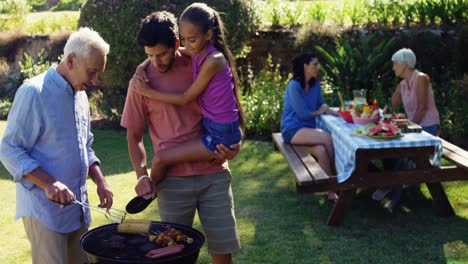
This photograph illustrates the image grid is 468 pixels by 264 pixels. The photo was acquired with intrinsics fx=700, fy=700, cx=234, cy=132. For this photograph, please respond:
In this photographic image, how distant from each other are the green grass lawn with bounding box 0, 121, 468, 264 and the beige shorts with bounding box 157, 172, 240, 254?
153 cm

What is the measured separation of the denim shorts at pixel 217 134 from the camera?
3.69m

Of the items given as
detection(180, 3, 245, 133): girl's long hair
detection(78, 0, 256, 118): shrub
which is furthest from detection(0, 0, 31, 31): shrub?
detection(180, 3, 245, 133): girl's long hair

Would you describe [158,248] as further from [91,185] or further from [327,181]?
[91,185]

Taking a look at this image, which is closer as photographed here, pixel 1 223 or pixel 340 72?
pixel 1 223

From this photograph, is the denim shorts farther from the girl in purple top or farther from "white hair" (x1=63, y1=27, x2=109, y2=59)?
"white hair" (x1=63, y1=27, x2=109, y2=59)

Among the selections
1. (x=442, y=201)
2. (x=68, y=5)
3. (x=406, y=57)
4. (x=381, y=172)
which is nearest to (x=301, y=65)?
(x=406, y=57)

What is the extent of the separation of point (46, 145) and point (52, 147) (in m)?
0.03

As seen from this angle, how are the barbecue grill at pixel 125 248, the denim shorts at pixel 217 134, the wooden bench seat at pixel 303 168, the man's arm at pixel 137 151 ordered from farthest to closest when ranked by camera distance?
the wooden bench seat at pixel 303 168 → the man's arm at pixel 137 151 → the denim shorts at pixel 217 134 → the barbecue grill at pixel 125 248

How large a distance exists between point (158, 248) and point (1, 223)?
145 inches

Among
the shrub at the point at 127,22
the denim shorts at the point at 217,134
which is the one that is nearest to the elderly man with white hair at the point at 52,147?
the denim shorts at the point at 217,134

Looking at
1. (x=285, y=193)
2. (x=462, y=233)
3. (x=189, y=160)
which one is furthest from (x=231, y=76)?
(x=285, y=193)

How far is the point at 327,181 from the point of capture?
19.5ft

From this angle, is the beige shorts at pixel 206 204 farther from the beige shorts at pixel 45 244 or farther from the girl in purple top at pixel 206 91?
the beige shorts at pixel 45 244

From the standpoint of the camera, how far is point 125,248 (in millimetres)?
3305
